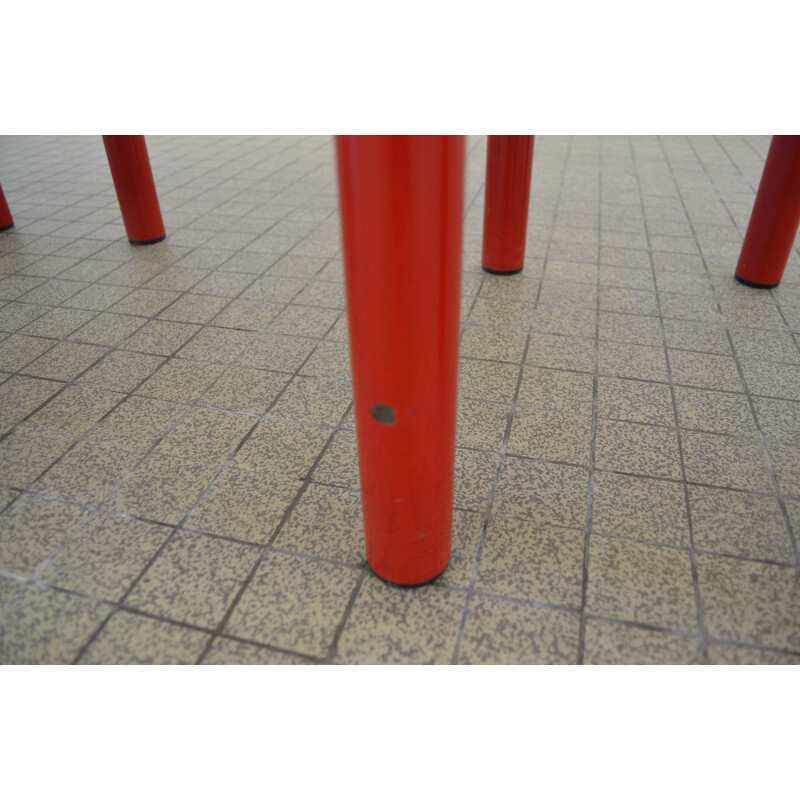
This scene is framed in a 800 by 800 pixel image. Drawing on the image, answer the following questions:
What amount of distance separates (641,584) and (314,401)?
1830 millimetres

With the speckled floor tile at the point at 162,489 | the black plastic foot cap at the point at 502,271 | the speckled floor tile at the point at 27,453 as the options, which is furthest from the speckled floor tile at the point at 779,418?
the speckled floor tile at the point at 27,453

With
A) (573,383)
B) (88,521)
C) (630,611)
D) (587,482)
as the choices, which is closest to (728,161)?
(573,383)

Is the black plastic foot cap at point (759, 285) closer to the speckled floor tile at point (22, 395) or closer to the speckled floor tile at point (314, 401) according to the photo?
the speckled floor tile at point (314, 401)

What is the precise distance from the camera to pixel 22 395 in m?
3.29

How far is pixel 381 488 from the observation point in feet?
6.61

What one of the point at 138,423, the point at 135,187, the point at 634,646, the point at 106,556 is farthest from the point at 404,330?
the point at 135,187

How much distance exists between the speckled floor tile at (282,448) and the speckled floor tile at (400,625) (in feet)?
2.46

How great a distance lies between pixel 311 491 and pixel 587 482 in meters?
1.24

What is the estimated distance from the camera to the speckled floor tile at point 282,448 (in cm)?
277

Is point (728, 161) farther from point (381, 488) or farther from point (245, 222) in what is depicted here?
point (381, 488)

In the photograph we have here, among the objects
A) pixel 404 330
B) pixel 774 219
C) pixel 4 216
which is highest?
pixel 404 330

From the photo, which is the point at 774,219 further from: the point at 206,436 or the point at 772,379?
the point at 206,436

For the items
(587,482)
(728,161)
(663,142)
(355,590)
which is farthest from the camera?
(663,142)

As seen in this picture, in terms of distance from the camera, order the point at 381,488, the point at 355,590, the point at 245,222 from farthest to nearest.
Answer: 1. the point at 245,222
2. the point at 355,590
3. the point at 381,488
